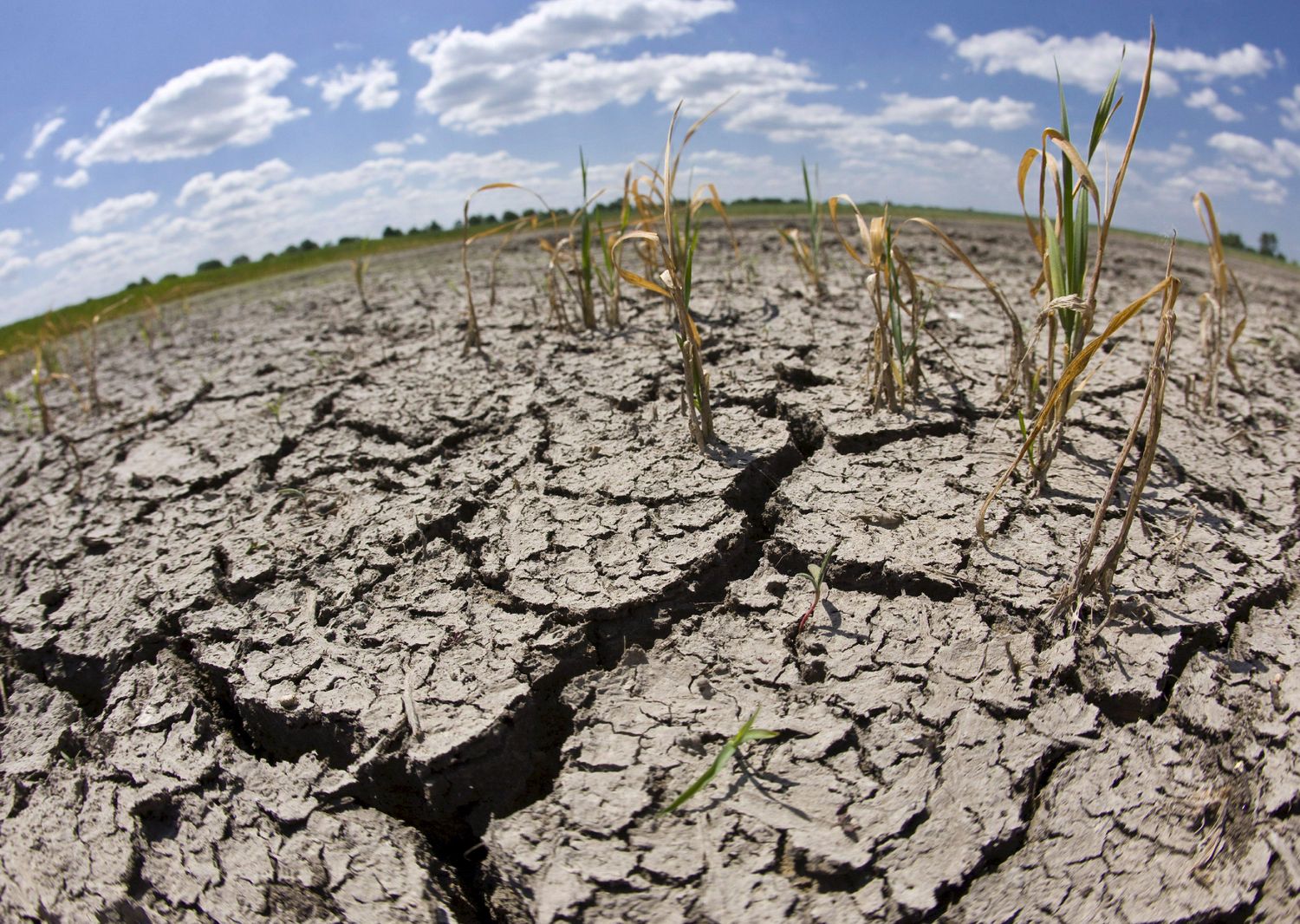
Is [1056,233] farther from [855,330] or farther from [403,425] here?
[403,425]

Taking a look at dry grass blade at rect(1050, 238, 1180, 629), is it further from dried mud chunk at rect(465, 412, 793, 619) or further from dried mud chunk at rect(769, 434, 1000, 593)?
dried mud chunk at rect(465, 412, 793, 619)

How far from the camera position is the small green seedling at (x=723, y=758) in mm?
1089

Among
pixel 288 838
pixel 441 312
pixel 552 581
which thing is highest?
pixel 441 312

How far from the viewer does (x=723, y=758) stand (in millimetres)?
1098

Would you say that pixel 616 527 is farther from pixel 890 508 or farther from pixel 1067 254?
pixel 1067 254

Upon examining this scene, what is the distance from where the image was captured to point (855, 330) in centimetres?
266

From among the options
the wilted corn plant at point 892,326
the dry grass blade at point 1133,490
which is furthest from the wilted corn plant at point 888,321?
the dry grass blade at point 1133,490

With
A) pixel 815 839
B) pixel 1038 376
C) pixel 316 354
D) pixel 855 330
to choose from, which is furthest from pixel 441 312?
pixel 815 839

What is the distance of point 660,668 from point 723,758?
0.31 meters

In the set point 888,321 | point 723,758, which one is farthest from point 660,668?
point 888,321

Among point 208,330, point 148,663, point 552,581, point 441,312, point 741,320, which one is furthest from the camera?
point 208,330

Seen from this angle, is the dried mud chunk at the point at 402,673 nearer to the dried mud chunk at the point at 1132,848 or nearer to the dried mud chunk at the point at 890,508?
the dried mud chunk at the point at 890,508

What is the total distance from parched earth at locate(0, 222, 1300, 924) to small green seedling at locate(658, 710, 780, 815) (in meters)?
0.02

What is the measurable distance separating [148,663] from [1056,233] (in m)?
2.17
